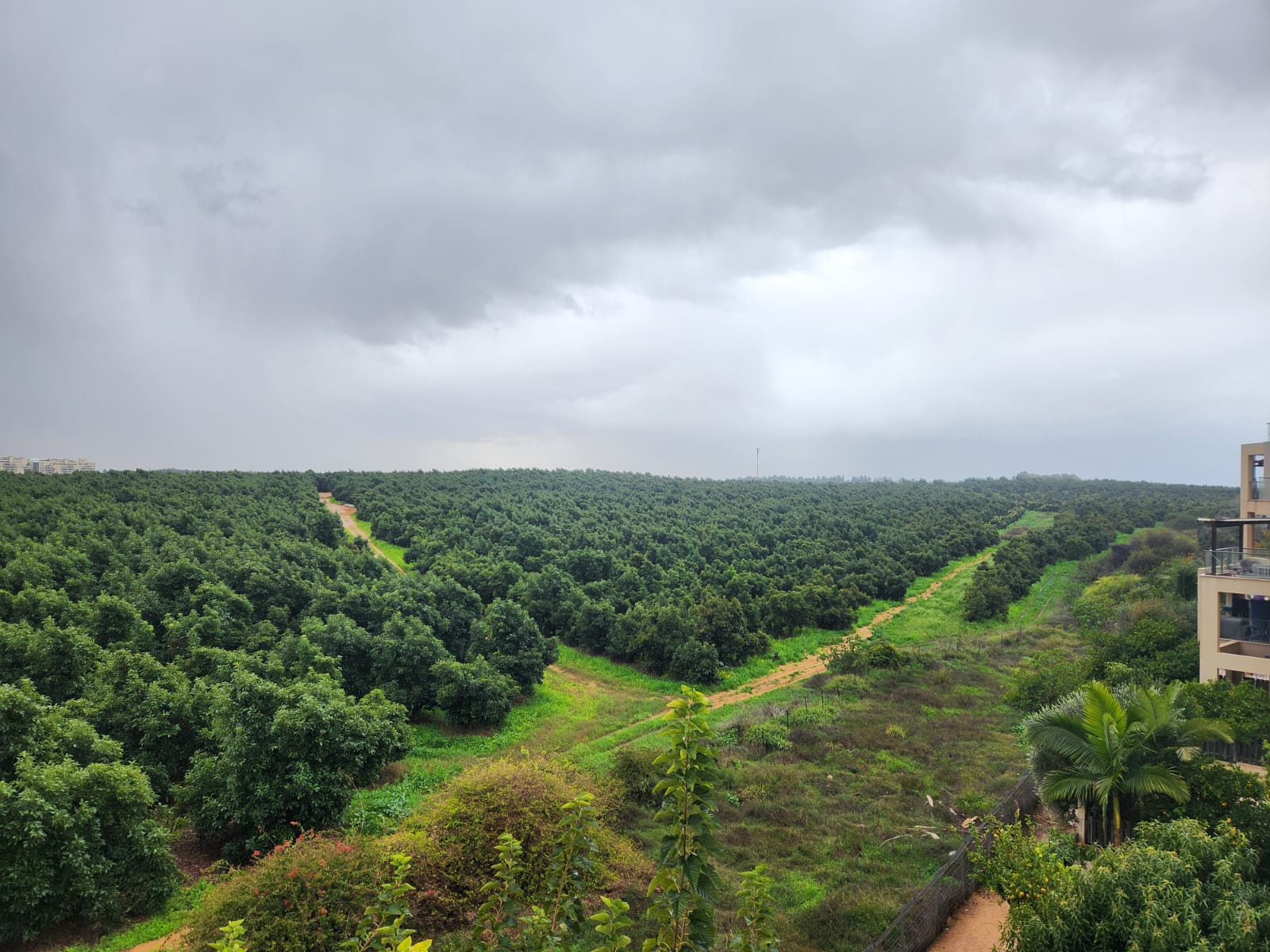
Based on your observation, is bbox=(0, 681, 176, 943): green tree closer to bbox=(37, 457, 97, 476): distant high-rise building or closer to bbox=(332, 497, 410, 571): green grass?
bbox=(332, 497, 410, 571): green grass

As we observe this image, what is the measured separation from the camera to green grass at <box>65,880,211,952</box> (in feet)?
44.6

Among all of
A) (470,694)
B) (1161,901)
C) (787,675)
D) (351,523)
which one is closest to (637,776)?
(470,694)

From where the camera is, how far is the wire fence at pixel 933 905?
1188 centimetres

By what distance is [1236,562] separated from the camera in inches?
736

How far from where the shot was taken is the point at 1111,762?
1199 centimetres

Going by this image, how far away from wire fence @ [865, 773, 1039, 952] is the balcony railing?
10638 mm

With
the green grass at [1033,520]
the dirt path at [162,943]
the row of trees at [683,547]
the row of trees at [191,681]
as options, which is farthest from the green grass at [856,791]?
the green grass at [1033,520]

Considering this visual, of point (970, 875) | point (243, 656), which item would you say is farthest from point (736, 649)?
point (243, 656)

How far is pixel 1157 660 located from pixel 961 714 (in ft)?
26.2

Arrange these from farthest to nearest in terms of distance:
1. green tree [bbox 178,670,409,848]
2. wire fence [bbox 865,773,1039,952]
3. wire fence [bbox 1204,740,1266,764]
Result: wire fence [bbox 1204,740,1266,764]
green tree [bbox 178,670,409,848]
wire fence [bbox 865,773,1039,952]

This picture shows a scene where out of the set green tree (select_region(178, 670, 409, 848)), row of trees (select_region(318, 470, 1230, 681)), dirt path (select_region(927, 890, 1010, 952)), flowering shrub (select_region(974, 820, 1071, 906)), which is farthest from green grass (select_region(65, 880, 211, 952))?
row of trees (select_region(318, 470, 1230, 681))

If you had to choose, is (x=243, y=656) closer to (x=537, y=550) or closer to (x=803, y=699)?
(x=803, y=699)

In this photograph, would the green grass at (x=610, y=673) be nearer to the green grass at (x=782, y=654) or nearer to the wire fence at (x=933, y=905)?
the green grass at (x=782, y=654)

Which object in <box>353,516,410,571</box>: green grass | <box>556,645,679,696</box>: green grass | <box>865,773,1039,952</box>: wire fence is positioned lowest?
<box>556,645,679,696</box>: green grass
